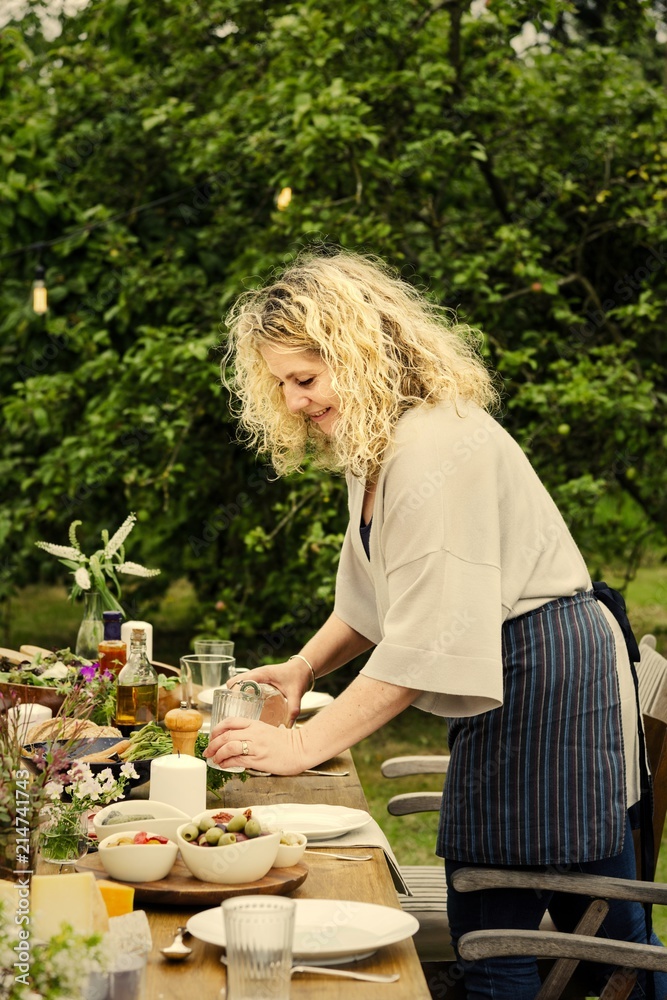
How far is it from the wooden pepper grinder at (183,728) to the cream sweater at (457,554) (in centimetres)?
46

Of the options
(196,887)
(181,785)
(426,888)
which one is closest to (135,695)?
(181,785)

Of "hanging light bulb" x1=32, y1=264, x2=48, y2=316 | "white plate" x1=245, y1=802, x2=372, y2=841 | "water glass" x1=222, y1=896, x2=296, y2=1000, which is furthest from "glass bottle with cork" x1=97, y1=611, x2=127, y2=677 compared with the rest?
"hanging light bulb" x1=32, y1=264, x2=48, y2=316

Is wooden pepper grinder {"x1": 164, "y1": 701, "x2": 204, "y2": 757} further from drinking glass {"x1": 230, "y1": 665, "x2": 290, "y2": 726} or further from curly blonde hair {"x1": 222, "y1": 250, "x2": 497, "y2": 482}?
curly blonde hair {"x1": 222, "y1": 250, "x2": 497, "y2": 482}

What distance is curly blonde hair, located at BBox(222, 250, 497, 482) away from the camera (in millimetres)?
1897

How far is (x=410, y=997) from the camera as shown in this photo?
4.36ft

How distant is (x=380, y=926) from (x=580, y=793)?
1.80 feet

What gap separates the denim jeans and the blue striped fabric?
0.07 metres

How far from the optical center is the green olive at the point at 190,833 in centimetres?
161

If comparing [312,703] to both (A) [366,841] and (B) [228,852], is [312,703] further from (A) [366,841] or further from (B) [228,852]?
(B) [228,852]

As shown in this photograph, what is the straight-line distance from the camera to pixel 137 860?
5.16ft

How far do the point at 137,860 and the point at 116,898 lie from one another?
0.31 ft

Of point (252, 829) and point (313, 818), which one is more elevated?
point (252, 829)

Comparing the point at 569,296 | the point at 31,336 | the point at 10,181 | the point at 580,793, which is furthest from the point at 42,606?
the point at 580,793

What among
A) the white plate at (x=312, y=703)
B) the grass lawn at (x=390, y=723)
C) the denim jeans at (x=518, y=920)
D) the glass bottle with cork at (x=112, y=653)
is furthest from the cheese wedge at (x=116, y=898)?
the grass lawn at (x=390, y=723)
